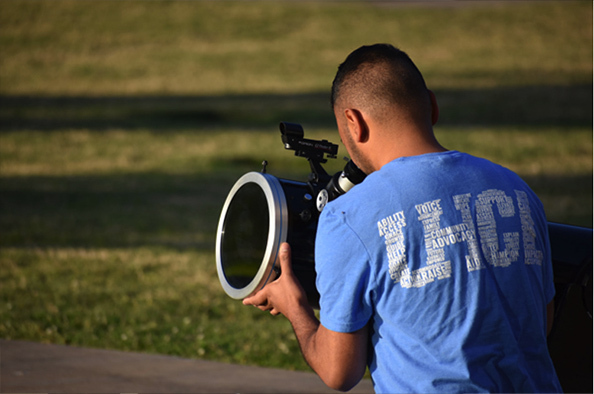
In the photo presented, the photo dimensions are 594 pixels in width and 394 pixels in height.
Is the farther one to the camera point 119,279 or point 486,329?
point 119,279

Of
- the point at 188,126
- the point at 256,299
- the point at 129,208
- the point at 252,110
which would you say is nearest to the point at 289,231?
the point at 256,299

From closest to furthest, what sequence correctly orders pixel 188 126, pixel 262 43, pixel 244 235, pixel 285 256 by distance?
pixel 285 256 → pixel 244 235 → pixel 188 126 → pixel 262 43

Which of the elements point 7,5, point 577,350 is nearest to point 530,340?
point 577,350

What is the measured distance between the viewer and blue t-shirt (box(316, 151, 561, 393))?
1.64 metres

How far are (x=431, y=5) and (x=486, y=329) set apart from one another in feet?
116

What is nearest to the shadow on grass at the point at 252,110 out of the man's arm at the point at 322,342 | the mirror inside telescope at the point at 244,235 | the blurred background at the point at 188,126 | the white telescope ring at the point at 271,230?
the blurred background at the point at 188,126

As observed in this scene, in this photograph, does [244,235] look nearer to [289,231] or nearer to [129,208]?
[289,231]

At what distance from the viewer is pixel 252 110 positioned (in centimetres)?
2162

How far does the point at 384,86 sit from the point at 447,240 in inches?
17.9

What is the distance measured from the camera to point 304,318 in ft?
6.28

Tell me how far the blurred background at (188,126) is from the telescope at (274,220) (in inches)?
76.3

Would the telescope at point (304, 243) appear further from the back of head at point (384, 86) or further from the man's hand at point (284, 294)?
the back of head at point (384, 86)

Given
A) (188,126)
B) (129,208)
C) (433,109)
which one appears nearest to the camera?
(433,109)

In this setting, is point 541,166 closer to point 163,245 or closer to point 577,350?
point 163,245
